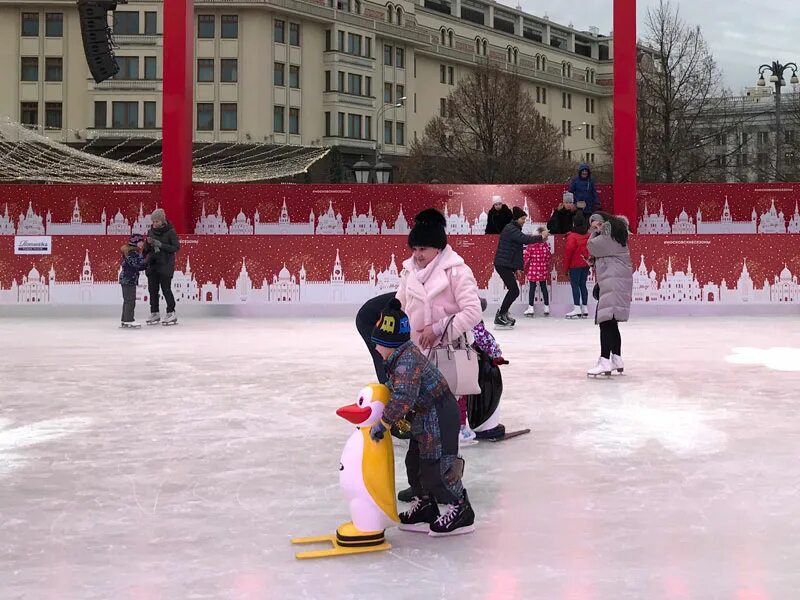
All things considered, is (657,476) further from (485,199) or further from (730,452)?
(485,199)

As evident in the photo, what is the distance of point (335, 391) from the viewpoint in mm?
9211

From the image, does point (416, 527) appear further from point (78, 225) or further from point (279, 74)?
point (279, 74)

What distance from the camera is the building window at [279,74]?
210 feet

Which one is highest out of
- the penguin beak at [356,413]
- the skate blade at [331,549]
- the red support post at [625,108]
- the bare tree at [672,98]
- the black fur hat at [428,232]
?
the bare tree at [672,98]

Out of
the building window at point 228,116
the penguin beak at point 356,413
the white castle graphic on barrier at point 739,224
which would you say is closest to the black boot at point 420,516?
the penguin beak at point 356,413

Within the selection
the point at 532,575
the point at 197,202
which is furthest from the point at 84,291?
the point at 532,575

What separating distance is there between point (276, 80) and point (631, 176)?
47.6 metres

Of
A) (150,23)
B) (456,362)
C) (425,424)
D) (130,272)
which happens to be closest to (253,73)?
(150,23)

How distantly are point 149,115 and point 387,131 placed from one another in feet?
53.6

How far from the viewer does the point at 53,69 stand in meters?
61.9

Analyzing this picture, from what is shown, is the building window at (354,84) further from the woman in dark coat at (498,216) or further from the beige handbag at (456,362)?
the beige handbag at (456,362)

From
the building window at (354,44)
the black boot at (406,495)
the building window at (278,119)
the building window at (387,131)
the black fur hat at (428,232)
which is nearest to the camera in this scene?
the black boot at (406,495)

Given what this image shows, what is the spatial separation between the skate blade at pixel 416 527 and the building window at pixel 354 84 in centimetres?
6542

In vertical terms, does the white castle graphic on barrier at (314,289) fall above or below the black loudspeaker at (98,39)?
below
